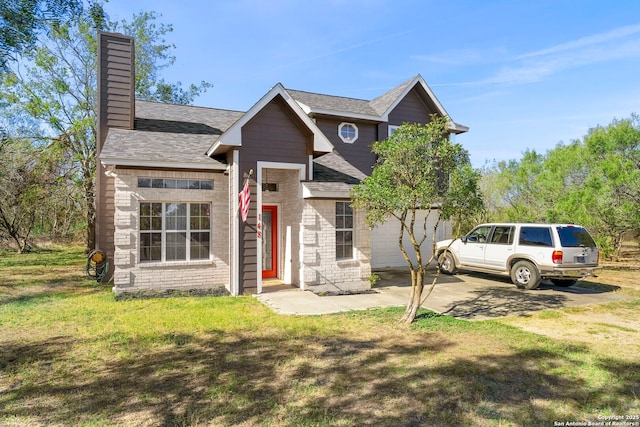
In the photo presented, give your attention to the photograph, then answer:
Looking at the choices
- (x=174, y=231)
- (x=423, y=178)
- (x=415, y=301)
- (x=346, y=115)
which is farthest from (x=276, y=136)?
(x=415, y=301)

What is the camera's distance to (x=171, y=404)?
169 inches

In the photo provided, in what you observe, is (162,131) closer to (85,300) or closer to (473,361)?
(85,300)

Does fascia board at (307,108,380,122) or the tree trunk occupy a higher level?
fascia board at (307,108,380,122)

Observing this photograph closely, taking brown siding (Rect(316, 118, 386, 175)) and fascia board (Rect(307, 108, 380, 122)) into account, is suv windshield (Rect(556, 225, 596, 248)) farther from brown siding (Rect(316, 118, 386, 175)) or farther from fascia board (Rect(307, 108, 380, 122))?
fascia board (Rect(307, 108, 380, 122))

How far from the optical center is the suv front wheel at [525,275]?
11541mm

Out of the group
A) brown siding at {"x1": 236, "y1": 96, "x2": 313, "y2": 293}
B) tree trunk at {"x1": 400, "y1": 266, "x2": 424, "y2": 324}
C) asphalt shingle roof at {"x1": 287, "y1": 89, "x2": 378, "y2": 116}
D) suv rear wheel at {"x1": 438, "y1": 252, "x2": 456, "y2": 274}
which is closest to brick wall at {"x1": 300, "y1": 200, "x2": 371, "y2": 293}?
brown siding at {"x1": 236, "y1": 96, "x2": 313, "y2": 293}

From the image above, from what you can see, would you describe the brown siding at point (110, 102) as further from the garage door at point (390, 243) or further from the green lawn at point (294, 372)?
the garage door at point (390, 243)

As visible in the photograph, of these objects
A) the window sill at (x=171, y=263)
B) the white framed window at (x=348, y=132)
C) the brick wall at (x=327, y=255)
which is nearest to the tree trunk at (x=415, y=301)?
the brick wall at (x=327, y=255)

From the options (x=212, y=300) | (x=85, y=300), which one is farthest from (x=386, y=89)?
(x=85, y=300)

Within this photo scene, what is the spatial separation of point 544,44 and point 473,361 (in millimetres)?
11937

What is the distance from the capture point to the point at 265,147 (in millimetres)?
10945

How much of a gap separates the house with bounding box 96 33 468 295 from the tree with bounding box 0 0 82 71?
5.72 m

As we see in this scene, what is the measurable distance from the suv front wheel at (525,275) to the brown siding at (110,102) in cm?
1324

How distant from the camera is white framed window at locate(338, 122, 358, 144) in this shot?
16672mm
